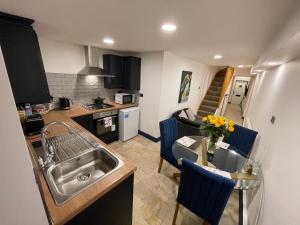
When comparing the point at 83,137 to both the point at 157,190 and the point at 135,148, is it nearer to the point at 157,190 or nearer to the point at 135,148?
the point at 157,190

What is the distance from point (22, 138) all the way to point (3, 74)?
0.63 ft

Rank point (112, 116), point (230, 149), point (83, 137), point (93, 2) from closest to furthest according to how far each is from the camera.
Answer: point (93, 2) < point (83, 137) < point (230, 149) < point (112, 116)

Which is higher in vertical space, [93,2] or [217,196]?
[93,2]

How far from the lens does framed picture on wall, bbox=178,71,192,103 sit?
12.2 feet

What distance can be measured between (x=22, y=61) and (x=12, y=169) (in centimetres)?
155

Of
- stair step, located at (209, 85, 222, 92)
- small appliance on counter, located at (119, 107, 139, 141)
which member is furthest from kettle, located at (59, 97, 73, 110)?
stair step, located at (209, 85, 222, 92)

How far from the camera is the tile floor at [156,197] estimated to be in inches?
63.3

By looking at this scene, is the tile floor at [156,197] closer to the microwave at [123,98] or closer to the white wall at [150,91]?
the white wall at [150,91]

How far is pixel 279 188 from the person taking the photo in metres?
1.09

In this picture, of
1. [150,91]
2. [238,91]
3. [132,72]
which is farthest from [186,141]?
[238,91]

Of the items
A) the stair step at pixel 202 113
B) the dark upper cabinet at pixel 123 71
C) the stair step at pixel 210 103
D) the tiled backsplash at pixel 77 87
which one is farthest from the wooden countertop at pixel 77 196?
the stair step at pixel 210 103

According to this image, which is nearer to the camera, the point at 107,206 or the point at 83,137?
the point at 107,206

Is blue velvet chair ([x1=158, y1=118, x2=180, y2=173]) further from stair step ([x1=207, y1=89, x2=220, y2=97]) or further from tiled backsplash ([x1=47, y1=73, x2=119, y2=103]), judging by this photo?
stair step ([x1=207, y1=89, x2=220, y2=97])

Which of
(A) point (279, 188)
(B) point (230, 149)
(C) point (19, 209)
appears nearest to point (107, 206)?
(C) point (19, 209)
